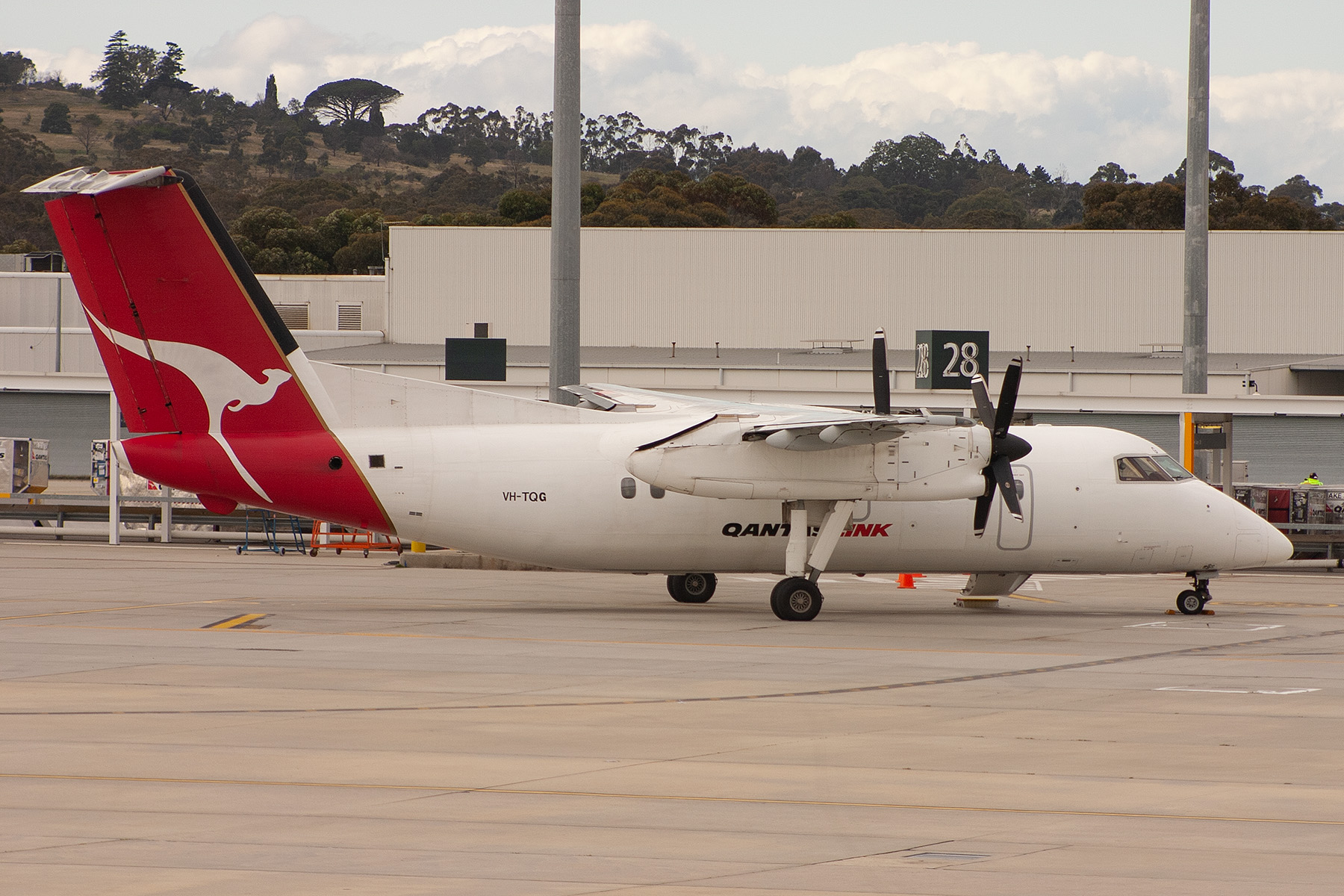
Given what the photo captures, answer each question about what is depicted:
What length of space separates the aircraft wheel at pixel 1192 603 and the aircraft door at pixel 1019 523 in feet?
9.75

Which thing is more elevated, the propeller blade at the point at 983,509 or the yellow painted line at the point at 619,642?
the propeller blade at the point at 983,509

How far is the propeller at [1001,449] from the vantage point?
21.4 meters

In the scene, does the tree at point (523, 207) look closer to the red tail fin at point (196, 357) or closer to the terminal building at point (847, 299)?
the terminal building at point (847, 299)

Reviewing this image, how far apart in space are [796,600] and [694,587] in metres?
2.93

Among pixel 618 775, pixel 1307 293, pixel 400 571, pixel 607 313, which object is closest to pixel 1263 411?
pixel 400 571

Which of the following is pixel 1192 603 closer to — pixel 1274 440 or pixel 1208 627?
pixel 1208 627

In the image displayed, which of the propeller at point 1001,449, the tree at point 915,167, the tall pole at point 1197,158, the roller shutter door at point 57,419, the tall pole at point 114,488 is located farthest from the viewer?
the tree at point 915,167

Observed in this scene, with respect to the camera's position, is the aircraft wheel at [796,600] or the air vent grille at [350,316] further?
the air vent grille at [350,316]

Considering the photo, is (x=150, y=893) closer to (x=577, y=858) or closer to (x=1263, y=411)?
(x=577, y=858)

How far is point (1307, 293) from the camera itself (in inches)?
2591

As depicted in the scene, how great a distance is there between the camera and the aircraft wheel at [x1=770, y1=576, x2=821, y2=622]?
72.0 feet

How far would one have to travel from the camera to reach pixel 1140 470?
23297 mm

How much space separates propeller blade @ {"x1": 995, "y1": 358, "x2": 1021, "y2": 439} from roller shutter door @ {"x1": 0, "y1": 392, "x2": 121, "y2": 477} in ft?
88.8

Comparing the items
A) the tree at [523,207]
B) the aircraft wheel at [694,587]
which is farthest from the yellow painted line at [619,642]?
the tree at [523,207]
